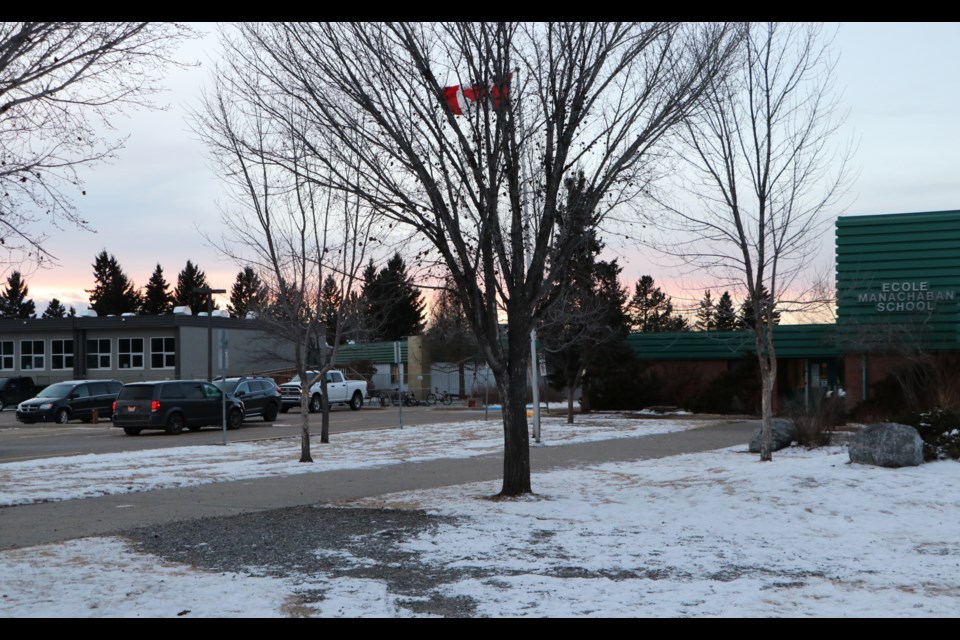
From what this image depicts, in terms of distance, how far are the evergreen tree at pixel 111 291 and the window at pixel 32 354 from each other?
35.9 meters

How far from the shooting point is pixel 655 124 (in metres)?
13.7

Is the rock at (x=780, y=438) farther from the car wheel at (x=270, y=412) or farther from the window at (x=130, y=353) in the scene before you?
the window at (x=130, y=353)

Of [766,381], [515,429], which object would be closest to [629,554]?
[515,429]

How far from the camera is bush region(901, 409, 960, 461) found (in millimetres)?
15625

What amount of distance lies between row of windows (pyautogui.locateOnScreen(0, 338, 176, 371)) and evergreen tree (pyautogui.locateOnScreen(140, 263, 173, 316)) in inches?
1546

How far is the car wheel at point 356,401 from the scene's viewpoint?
4609 centimetres

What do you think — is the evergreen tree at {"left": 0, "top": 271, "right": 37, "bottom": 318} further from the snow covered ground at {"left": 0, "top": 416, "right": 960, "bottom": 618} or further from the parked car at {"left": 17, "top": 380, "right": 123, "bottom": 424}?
the snow covered ground at {"left": 0, "top": 416, "right": 960, "bottom": 618}

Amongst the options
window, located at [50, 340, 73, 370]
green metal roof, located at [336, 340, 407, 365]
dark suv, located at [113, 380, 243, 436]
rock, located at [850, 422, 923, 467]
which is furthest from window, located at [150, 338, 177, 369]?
rock, located at [850, 422, 923, 467]

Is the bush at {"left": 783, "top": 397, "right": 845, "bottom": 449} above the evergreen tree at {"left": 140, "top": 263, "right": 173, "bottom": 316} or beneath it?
beneath

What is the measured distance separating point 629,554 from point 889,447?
285 inches

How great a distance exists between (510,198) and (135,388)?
64.9ft

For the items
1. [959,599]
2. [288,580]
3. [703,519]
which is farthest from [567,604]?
[703,519]

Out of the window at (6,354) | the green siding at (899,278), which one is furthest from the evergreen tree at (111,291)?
the green siding at (899,278)

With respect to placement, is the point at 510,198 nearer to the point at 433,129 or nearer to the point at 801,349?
the point at 433,129
